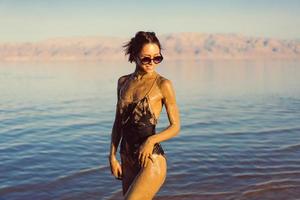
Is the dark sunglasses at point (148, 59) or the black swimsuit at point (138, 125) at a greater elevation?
the dark sunglasses at point (148, 59)

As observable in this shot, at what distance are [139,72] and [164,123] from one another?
1386 cm

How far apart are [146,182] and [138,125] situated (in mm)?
598

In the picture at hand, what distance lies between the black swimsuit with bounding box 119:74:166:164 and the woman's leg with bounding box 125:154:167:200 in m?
0.17

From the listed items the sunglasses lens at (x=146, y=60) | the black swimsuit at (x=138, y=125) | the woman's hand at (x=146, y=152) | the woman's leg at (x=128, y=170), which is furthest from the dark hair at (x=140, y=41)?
the woman's leg at (x=128, y=170)

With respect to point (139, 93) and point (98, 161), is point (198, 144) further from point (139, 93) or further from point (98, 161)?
point (139, 93)

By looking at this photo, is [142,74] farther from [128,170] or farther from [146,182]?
[146,182]

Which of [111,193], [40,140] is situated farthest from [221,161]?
[40,140]

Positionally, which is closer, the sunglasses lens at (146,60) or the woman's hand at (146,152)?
the woman's hand at (146,152)

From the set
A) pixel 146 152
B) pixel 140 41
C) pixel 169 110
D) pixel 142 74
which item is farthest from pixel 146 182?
pixel 140 41

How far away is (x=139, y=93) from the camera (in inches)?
184

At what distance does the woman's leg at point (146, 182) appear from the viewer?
4426 millimetres

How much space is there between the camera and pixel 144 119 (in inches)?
182

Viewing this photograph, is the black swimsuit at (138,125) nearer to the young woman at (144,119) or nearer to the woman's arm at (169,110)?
the young woman at (144,119)

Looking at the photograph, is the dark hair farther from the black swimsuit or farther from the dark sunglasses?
the black swimsuit
